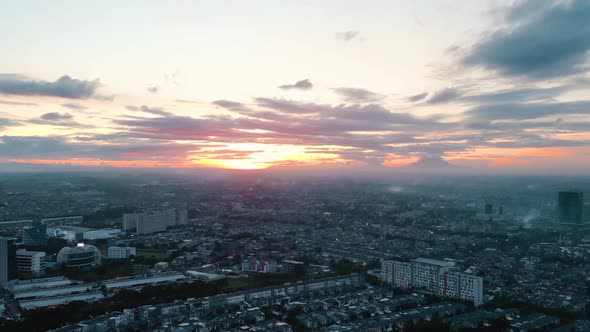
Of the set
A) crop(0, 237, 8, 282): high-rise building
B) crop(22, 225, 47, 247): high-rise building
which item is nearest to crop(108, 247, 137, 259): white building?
crop(22, 225, 47, 247): high-rise building

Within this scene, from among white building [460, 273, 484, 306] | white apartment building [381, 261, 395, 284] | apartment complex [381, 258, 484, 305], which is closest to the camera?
white building [460, 273, 484, 306]

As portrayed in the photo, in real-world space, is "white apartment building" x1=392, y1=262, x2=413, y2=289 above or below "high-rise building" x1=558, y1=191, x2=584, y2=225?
below

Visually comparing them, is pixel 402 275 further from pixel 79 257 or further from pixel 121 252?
pixel 79 257

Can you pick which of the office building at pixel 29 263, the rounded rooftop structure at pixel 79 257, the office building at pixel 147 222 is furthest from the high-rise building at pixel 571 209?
the office building at pixel 29 263

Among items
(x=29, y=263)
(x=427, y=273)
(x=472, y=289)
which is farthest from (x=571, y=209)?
(x=29, y=263)

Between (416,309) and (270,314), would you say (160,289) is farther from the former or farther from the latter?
(416,309)

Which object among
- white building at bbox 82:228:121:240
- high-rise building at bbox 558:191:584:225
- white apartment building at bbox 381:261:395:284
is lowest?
white building at bbox 82:228:121:240

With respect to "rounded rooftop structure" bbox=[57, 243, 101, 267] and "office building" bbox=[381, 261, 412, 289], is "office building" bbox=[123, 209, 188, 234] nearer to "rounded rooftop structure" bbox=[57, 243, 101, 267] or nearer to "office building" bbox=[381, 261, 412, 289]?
"rounded rooftop structure" bbox=[57, 243, 101, 267]
